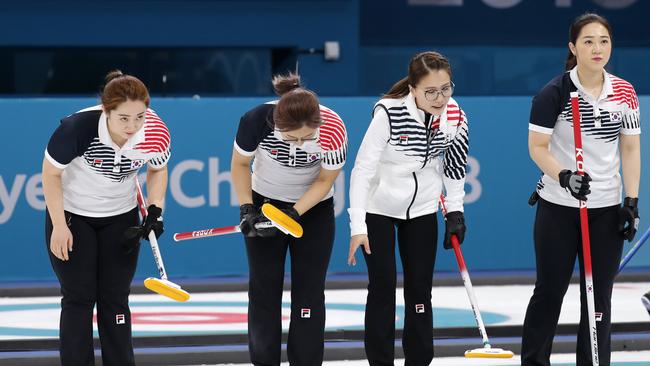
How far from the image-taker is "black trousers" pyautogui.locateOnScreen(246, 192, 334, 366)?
6.22 m

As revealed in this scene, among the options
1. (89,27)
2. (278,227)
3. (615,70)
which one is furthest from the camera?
(615,70)

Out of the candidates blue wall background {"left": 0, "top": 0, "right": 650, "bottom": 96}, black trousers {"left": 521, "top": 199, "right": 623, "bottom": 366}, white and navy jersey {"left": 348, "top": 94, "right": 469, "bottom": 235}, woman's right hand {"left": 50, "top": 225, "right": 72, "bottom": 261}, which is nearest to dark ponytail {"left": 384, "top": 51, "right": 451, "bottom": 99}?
white and navy jersey {"left": 348, "top": 94, "right": 469, "bottom": 235}

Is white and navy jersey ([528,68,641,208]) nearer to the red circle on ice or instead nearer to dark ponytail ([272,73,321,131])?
dark ponytail ([272,73,321,131])

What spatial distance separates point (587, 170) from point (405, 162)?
0.85 metres

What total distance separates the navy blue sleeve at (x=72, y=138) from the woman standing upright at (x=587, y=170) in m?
2.02

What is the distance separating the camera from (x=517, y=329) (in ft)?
26.7

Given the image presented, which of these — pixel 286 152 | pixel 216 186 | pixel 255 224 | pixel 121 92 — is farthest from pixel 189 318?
pixel 121 92

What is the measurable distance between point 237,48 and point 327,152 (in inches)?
425

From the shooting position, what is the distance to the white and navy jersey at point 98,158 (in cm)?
595

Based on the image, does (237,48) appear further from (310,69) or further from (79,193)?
(79,193)

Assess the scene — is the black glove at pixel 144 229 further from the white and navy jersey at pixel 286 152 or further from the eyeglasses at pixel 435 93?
the eyeglasses at pixel 435 93

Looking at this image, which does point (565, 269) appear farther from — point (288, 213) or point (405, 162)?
point (288, 213)

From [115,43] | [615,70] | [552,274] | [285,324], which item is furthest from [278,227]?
[615,70]

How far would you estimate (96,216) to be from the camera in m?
6.10
